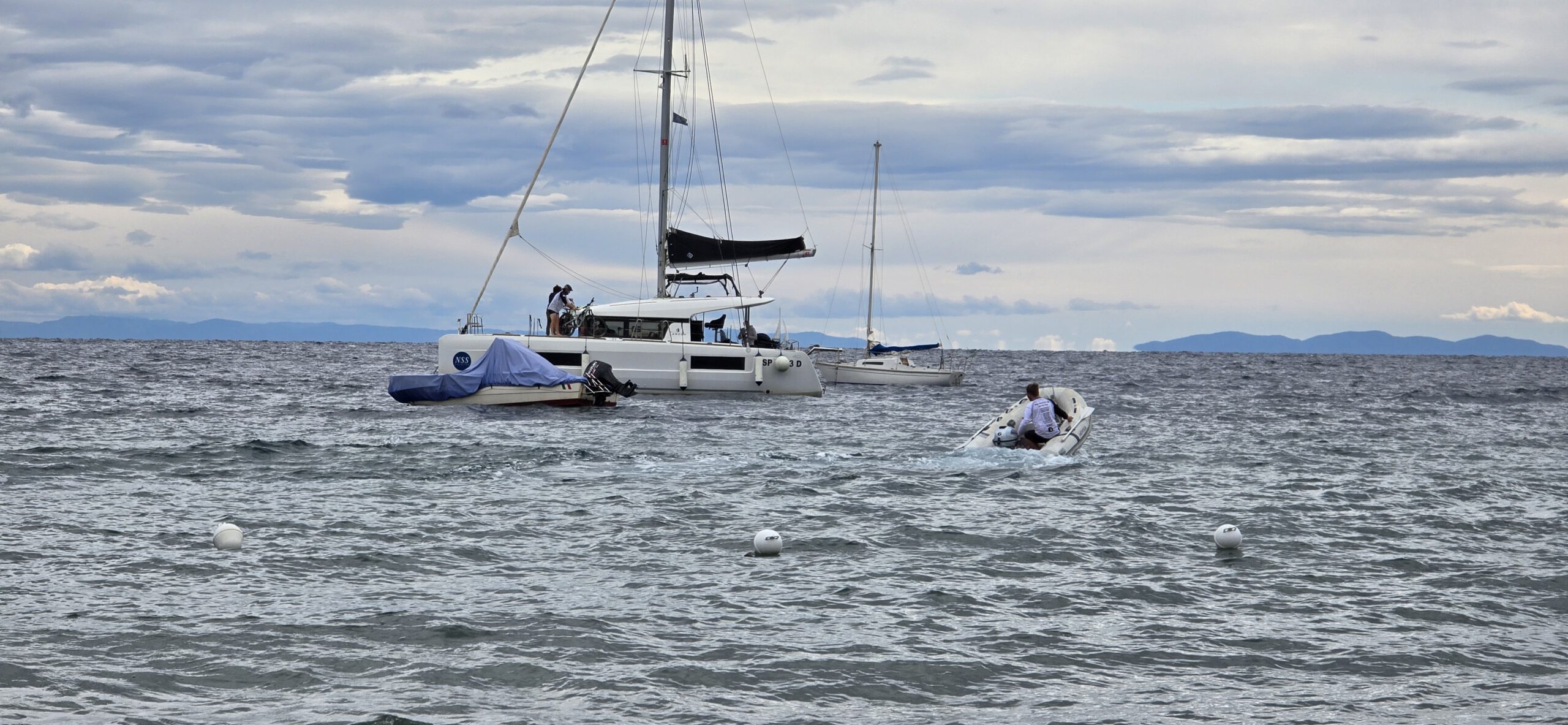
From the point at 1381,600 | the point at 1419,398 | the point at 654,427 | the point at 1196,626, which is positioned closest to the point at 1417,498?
the point at 1381,600

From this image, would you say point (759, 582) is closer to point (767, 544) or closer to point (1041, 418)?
point (767, 544)

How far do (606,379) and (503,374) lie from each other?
9.61ft

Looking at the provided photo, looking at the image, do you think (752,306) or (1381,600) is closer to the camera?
(1381,600)

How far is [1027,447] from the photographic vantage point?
24266 mm

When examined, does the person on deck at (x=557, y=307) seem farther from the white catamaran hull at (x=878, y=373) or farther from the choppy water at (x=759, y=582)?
the white catamaran hull at (x=878, y=373)

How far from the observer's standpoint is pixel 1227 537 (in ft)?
49.0

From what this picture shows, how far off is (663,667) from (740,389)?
2982 centimetres

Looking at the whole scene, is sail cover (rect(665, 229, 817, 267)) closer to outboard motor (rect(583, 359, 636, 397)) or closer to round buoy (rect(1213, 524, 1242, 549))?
outboard motor (rect(583, 359, 636, 397))

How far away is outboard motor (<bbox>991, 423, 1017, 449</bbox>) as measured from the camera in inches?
960

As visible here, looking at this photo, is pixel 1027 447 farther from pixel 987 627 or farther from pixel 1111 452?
pixel 987 627

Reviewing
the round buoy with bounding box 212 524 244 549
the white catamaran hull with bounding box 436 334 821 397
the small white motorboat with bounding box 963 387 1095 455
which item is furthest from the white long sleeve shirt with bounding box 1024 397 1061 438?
the white catamaran hull with bounding box 436 334 821 397

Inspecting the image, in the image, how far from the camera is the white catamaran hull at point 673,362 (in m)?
36.1

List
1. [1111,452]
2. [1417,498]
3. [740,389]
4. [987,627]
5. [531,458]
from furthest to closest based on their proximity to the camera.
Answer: [740,389]
[1111,452]
[531,458]
[1417,498]
[987,627]

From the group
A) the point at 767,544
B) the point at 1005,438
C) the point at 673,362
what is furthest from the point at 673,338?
the point at 767,544
